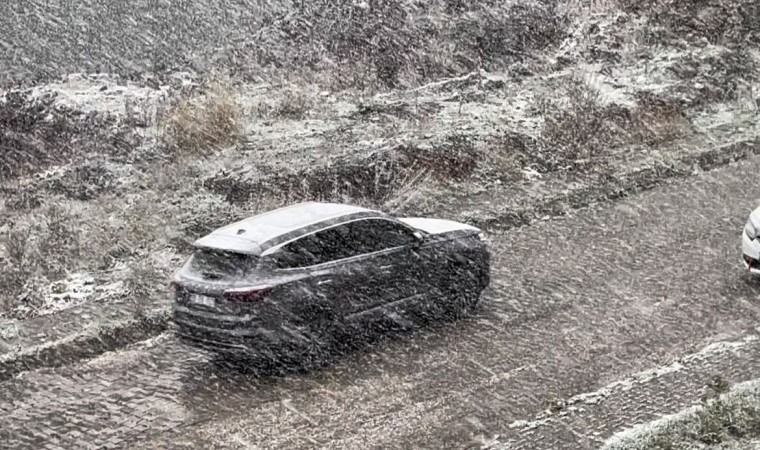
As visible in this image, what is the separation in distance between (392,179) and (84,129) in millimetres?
6240

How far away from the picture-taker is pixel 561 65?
77.4ft

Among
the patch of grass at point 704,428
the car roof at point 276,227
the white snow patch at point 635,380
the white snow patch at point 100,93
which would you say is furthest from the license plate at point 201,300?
the white snow patch at point 100,93

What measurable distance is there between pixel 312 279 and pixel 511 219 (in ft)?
19.5

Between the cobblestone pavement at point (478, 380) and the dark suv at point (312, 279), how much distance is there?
0.43m

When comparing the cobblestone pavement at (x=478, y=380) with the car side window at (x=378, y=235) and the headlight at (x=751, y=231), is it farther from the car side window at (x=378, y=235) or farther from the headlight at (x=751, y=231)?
the car side window at (x=378, y=235)

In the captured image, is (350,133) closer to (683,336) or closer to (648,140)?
(648,140)

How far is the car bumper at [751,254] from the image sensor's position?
494 inches

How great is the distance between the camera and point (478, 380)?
10375 mm

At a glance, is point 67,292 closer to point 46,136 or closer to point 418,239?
point 418,239

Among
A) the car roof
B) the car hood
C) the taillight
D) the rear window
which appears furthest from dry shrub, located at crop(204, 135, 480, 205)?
the taillight

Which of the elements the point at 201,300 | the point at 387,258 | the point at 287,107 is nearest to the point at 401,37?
the point at 287,107

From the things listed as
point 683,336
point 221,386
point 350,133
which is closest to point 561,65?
point 350,133

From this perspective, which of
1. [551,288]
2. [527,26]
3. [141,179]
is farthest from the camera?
[527,26]

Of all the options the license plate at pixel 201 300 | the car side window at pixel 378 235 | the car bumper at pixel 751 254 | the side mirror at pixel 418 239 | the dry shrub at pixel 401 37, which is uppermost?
the dry shrub at pixel 401 37
